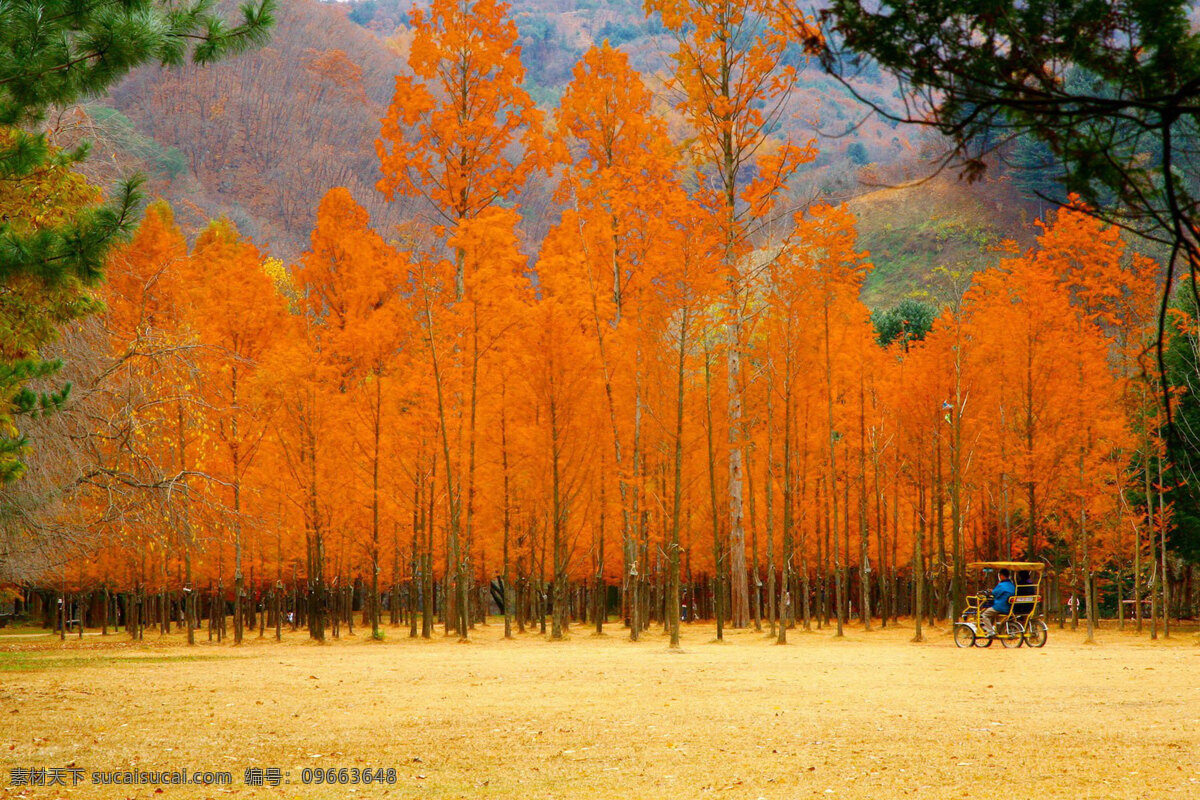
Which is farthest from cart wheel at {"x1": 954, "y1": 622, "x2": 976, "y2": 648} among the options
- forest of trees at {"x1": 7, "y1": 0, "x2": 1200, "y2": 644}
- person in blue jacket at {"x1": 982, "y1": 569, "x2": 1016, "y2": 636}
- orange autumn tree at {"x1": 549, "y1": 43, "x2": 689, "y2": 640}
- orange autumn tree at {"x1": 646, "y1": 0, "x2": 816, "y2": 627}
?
orange autumn tree at {"x1": 549, "y1": 43, "x2": 689, "y2": 640}

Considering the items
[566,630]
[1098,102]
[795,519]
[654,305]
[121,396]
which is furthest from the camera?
[795,519]

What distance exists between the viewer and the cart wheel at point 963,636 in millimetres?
20519

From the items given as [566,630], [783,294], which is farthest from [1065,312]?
[566,630]

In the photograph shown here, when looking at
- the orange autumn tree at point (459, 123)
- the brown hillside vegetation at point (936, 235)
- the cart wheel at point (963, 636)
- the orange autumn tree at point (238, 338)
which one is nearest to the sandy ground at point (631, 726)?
the cart wheel at point (963, 636)

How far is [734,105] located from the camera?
23.8 m

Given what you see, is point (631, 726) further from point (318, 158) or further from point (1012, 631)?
point (318, 158)

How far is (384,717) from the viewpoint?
9.69 metres

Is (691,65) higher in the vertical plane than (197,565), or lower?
higher

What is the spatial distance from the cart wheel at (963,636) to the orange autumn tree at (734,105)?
4953 mm

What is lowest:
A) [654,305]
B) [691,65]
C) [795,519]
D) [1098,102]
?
[795,519]

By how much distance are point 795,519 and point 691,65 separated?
13.4 m

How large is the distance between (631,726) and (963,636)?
574 inches

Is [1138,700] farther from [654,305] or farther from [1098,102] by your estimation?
[654,305]

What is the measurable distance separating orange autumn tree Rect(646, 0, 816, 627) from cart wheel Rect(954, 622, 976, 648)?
4.95m
